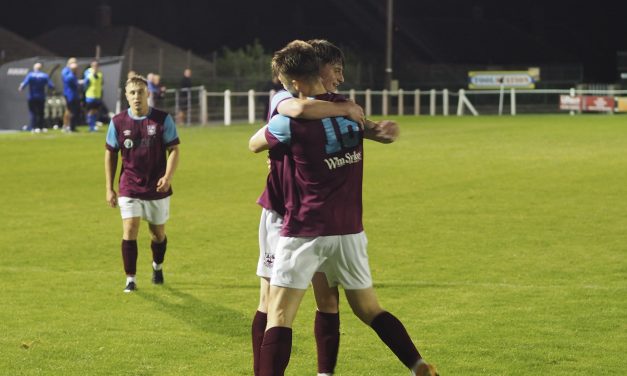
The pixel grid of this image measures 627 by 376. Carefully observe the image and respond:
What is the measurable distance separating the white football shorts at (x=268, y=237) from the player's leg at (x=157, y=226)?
12.5 feet

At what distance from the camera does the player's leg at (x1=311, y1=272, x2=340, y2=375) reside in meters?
6.73

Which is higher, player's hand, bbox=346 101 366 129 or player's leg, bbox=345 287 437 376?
player's hand, bbox=346 101 366 129

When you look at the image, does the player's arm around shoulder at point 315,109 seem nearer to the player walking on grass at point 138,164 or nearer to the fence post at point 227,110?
the player walking on grass at point 138,164

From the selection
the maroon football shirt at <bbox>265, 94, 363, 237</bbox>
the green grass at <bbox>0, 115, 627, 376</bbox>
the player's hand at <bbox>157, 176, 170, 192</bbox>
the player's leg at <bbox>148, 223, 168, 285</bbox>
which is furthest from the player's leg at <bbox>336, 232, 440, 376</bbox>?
the player's leg at <bbox>148, 223, 168, 285</bbox>

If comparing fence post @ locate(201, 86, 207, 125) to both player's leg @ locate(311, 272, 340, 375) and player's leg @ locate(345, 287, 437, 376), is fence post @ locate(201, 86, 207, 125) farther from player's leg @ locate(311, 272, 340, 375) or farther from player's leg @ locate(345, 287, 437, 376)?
player's leg @ locate(345, 287, 437, 376)

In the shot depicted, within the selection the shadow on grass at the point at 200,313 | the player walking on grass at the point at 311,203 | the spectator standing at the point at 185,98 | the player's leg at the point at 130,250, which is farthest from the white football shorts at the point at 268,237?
the spectator standing at the point at 185,98

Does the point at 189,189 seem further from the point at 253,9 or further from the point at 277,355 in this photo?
the point at 253,9

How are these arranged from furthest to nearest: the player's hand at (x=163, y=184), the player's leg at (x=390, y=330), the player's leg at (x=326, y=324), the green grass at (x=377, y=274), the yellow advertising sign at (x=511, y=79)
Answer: the yellow advertising sign at (x=511, y=79)
the player's hand at (x=163, y=184)
the green grass at (x=377, y=274)
the player's leg at (x=326, y=324)
the player's leg at (x=390, y=330)

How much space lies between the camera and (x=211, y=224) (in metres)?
15.3

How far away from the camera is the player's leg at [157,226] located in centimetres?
1059

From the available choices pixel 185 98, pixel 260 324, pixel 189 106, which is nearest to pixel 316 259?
pixel 260 324

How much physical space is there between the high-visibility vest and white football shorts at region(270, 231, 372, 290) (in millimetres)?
29661

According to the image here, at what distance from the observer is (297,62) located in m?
5.98

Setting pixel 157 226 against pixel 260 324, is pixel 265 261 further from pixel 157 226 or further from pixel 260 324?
pixel 157 226
